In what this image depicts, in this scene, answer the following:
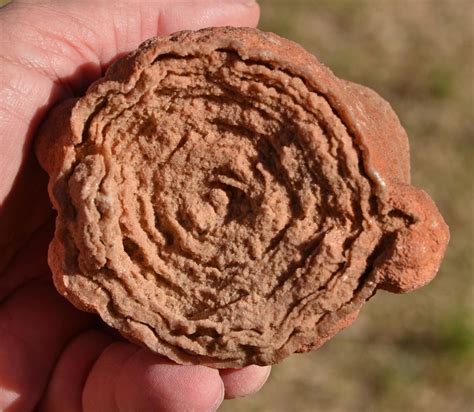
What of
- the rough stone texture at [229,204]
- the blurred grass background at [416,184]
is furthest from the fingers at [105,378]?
the blurred grass background at [416,184]

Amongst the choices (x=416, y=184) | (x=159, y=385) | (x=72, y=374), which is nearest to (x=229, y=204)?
(x=159, y=385)

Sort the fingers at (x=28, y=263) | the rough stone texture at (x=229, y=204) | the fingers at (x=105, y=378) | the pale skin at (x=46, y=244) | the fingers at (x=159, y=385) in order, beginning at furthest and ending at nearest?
the fingers at (x=28, y=263) < the fingers at (x=105, y=378) < the pale skin at (x=46, y=244) < the fingers at (x=159, y=385) < the rough stone texture at (x=229, y=204)

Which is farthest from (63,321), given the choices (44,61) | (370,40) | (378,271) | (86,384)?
(370,40)

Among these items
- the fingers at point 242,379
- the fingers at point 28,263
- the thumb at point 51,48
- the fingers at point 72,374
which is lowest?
the fingers at point 72,374

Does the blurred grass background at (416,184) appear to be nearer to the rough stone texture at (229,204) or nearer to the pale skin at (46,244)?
the pale skin at (46,244)

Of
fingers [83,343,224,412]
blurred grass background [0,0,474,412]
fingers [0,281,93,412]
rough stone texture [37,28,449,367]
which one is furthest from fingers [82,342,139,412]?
blurred grass background [0,0,474,412]
